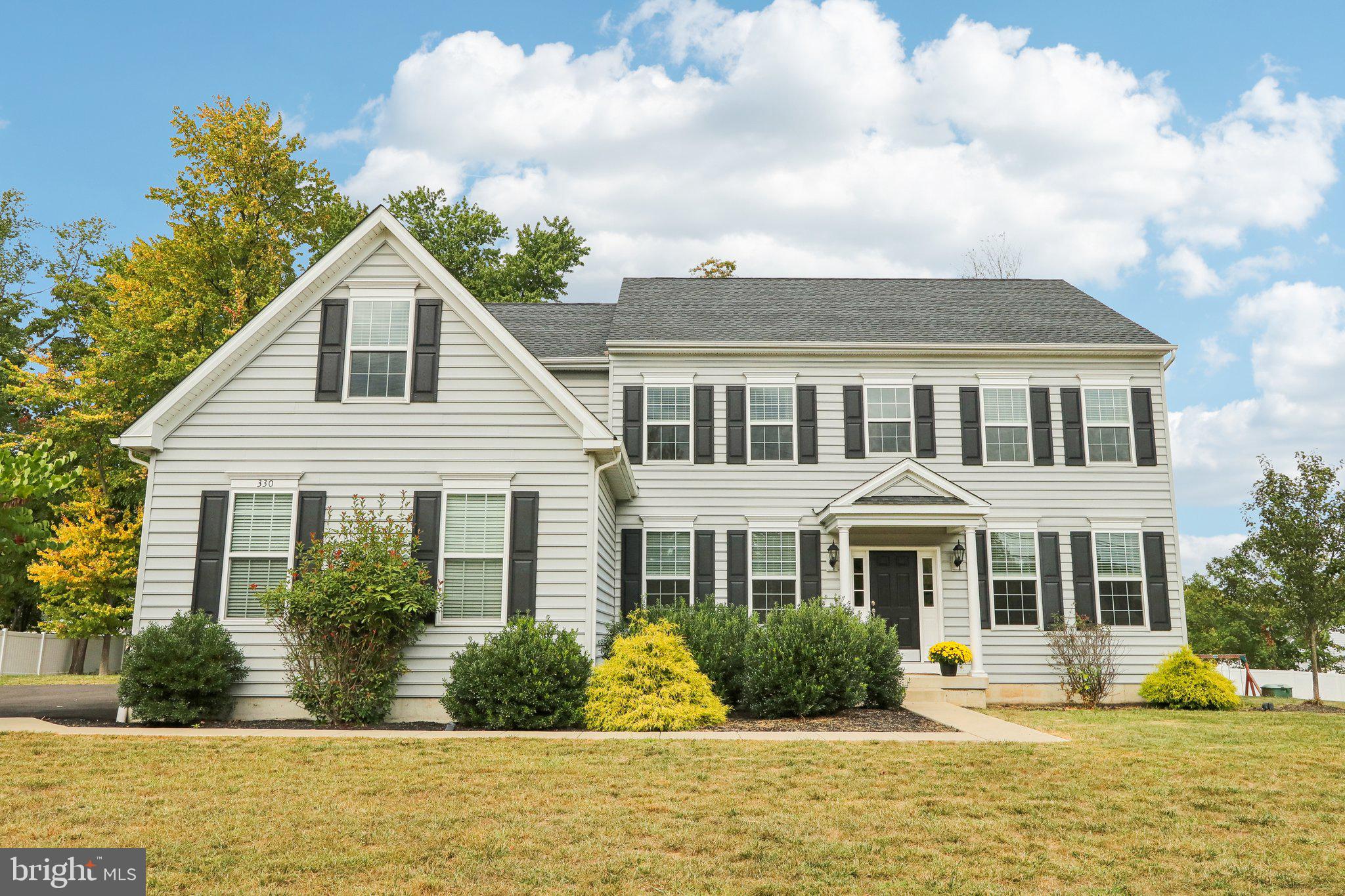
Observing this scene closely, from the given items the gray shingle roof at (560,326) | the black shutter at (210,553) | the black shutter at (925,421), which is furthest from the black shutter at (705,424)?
the black shutter at (210,553)

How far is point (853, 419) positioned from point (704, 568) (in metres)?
4.01

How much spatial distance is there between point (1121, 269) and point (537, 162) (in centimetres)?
1425

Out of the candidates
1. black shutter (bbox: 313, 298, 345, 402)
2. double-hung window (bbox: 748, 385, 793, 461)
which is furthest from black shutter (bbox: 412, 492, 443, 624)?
double-hung window (bbox: 748, 385, 793, 461)

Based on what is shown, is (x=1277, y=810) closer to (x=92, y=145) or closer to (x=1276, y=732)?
(x=1276, y=732)

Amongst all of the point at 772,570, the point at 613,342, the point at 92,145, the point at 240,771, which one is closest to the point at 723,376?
the point at 613,342

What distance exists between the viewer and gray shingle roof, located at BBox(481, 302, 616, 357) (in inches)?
712

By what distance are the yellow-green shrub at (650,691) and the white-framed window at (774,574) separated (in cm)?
518

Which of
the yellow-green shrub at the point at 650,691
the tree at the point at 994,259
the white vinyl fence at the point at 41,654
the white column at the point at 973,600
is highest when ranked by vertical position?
the tree at the point at 994,259

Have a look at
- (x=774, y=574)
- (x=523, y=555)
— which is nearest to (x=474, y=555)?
(x=523, y=555)

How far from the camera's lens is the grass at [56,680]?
20.5 m

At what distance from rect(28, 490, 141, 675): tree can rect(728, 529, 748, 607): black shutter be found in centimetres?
1680

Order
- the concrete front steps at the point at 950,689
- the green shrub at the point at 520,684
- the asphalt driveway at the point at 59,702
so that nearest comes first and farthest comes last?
the green shrub at the point at 520,684 → the asphalt driveway at the point at 59,702 → the concrete front steps at the point at 950,689

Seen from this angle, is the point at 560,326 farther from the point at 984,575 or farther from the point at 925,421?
the point at 984,575

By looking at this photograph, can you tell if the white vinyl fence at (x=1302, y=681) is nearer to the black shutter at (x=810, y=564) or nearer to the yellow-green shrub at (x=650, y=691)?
the black shutter at (x=810, y=564)
